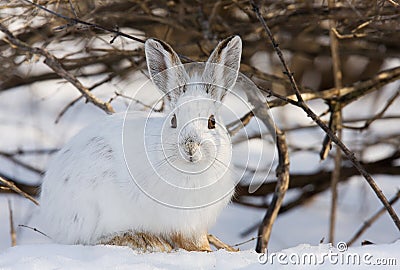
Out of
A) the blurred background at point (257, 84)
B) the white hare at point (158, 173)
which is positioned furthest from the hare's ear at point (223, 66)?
the blurred background at point (257, 84)

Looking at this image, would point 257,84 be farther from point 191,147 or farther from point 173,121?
point 191,147

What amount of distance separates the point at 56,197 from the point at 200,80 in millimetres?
649

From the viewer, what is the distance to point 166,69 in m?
2.74

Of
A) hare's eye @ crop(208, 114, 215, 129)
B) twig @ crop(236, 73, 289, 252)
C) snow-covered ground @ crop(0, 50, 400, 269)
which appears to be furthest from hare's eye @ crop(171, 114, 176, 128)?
snow-covered ground @ crop(0, 50, 400, 269)

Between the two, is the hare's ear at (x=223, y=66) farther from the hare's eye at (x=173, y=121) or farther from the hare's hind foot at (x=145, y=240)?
the hare's hind foot at (x=145, y=240)

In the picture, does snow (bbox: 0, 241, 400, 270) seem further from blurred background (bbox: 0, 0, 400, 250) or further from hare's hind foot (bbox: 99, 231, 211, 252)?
blurred background (bbox: 0, 0, 400, 250)

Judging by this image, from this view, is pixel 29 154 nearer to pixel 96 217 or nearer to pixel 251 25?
pixel 251 25

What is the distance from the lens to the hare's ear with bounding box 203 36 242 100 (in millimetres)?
2707

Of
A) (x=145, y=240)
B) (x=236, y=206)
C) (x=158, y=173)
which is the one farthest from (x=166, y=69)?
(x=236, y=206)

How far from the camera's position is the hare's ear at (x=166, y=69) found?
271cm

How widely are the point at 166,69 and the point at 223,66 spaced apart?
0.19 meters

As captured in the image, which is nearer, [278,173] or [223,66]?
[223,66]

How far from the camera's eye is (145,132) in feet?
9.17

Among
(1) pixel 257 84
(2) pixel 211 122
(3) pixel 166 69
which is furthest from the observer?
(1) pixel 257 84
